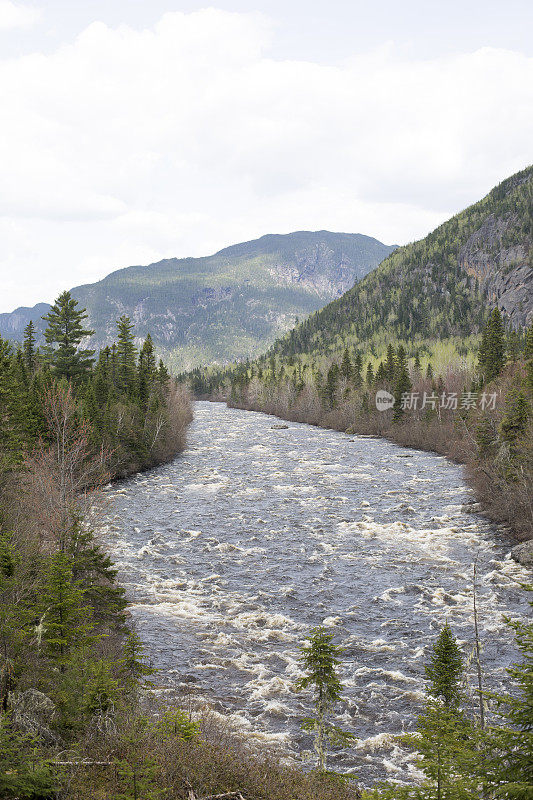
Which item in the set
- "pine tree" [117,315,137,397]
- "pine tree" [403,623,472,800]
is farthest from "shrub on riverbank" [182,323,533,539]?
"pine tree" [117,315,137,397]

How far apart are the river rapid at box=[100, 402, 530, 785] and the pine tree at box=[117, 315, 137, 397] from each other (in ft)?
60.5

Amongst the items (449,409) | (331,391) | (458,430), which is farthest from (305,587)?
(331,391)

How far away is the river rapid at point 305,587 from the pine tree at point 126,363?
1844cm

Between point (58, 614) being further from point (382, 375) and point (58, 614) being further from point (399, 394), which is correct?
point (382, 375)

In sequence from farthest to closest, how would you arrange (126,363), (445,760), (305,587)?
(126,363)
(305,587)
(445,760)

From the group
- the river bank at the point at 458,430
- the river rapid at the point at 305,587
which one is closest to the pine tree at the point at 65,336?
the river rapid at the point at 305,587

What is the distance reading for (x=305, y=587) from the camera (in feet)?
80.2

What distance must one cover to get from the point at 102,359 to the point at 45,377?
22.9 m

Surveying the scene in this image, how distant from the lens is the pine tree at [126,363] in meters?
64.7

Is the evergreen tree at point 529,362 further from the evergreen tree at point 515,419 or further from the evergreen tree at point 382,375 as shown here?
the evergreen tree at point 382,375

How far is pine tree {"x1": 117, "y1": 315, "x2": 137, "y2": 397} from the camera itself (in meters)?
64.7

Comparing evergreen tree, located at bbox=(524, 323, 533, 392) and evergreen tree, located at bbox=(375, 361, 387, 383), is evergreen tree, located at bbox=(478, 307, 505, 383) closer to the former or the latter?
evergreen tree, located at bbox=(524, 323, 533, 392)

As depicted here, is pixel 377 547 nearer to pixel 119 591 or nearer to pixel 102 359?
pixel 119 591

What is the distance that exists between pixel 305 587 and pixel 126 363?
49.8m
